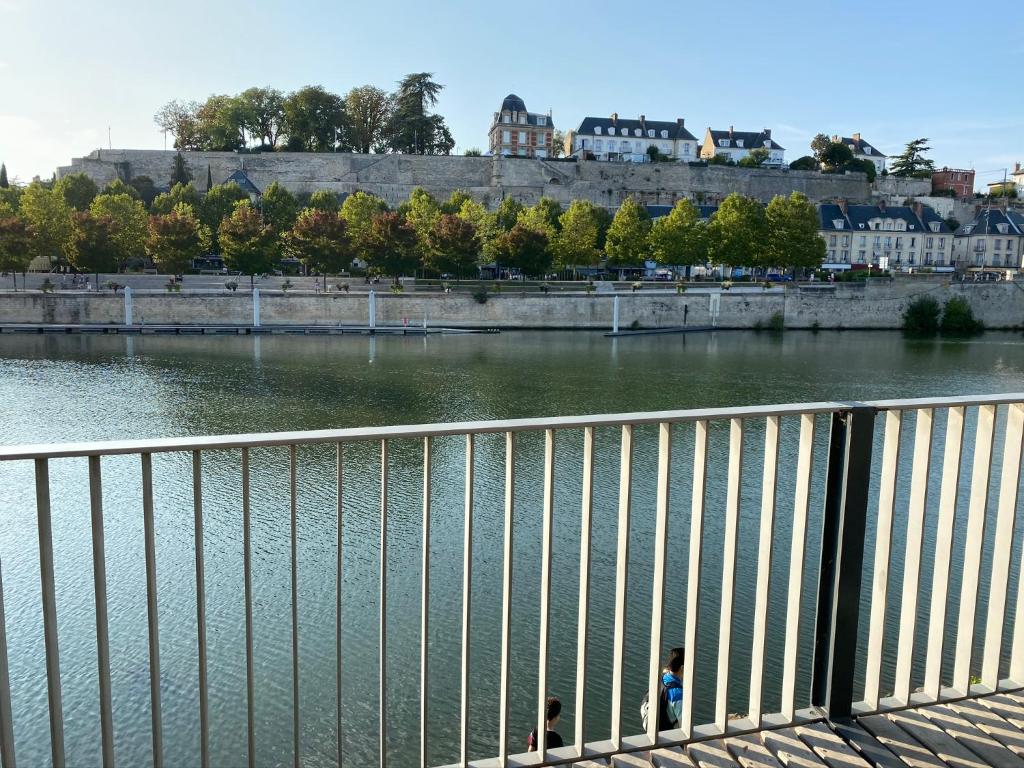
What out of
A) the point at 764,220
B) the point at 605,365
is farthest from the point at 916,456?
the point at 764,220

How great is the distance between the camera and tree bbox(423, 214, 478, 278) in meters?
44.7

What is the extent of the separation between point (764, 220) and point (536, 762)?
49.0 metres

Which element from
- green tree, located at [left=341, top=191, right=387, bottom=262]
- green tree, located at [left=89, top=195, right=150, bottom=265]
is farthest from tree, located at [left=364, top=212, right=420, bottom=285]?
green tree, located at [left=89, top=195, right=150, bottom=265]

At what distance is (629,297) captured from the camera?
1677 inches

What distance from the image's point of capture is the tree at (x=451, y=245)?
44688 millimetres

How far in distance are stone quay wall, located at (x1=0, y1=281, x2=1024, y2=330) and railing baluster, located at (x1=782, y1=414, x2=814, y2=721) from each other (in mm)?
38627

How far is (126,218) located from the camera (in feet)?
152

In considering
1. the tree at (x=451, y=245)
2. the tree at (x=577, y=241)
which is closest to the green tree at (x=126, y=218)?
the tree at (x=451, y=245)

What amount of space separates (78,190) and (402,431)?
198 feet

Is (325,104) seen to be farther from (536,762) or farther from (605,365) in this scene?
(536,762)

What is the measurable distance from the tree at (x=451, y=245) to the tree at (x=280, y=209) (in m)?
11.2

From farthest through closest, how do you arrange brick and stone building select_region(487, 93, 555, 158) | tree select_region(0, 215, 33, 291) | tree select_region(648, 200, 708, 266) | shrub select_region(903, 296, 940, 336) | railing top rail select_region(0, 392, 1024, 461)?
brick and stone building select_region(487, 93, 555, 158) < tree select_region(648, 200, 708, 266) < shrub select_region(903, 296, 940, 336) < tree select_region(0, 215, 33, 291) < railing top rail select_region(0, 392, 1024, 461)

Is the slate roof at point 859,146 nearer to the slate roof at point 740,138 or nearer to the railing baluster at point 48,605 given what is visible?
the slate roof at point 740,138

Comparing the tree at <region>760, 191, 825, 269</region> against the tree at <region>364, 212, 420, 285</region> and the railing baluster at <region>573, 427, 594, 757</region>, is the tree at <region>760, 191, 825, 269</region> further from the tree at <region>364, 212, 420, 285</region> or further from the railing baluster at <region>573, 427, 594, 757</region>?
the railing baluster at <region>573, 427, 594, 757</region>
